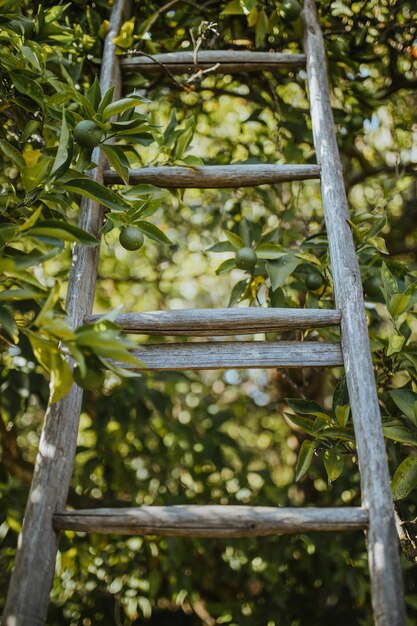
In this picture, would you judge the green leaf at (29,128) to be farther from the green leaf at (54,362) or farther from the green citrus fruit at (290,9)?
the green citrus fruit at (290,9)

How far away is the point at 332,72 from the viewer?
2041mm

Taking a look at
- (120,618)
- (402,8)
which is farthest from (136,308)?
(402,8)

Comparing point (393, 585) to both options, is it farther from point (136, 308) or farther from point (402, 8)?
point (136, 308)

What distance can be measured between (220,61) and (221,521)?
121cm

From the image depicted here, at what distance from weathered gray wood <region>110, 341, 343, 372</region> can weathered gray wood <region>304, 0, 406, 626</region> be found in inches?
2.3

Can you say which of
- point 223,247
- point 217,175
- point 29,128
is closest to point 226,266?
point 223,247

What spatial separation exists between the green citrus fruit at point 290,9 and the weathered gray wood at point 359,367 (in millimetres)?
69

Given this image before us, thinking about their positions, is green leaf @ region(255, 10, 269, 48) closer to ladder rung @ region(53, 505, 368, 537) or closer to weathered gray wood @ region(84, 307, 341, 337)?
weathered gray wood @ region(84, 307, 341, 337)

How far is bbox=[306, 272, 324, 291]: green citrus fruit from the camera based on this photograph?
162 cm

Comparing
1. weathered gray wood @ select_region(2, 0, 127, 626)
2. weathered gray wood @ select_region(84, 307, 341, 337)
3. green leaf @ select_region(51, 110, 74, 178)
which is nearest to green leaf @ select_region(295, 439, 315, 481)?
weathered gray wood @ select_region(84, 307, 341, 337)

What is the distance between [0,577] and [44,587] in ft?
4.58

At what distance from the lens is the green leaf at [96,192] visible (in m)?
1.20

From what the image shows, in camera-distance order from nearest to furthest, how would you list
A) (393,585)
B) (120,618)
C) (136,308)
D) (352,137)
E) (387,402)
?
(393,585)
(387,402)
(352,137)
(120,618)
(136,308)

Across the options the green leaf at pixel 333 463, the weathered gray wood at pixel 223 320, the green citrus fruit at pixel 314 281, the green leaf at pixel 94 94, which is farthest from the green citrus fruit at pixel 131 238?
the green leaf at pixel 333 463
